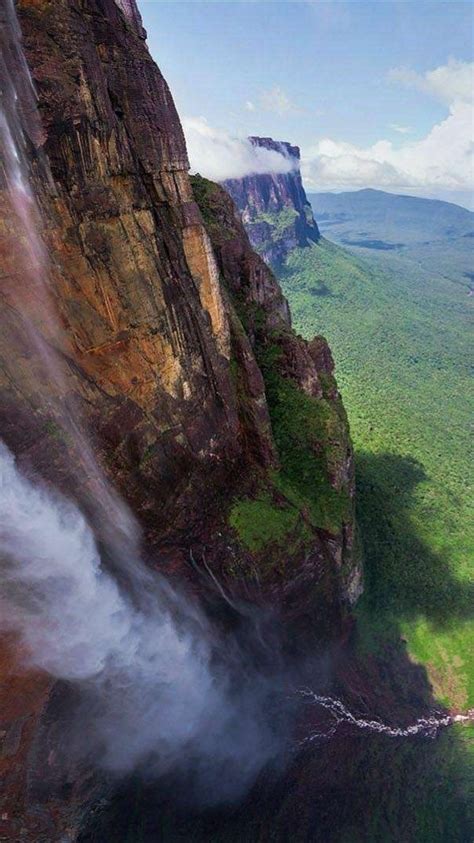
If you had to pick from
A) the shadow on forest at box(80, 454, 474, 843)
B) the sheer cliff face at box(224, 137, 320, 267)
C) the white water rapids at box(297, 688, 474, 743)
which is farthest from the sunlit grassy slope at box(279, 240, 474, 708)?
the sheer cliff face at box(224, 137, 320, 267)

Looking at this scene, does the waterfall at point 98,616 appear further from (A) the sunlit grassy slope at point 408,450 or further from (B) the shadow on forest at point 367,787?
(A) the sunlit grassy slope at point 408,450

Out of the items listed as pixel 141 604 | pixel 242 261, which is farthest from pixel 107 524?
pixel 242 261

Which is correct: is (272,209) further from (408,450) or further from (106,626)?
(106,626)

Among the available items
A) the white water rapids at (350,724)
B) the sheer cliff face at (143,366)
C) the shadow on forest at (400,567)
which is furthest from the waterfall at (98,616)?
the shadow on forest at (400,567)

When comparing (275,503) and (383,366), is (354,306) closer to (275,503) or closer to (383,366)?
(383,366)

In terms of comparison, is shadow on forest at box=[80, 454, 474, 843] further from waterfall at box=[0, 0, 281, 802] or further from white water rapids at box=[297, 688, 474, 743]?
waterfall at box=[0, 0, 281, 802]

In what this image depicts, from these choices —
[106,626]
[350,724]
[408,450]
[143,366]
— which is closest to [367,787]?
[350,724]
